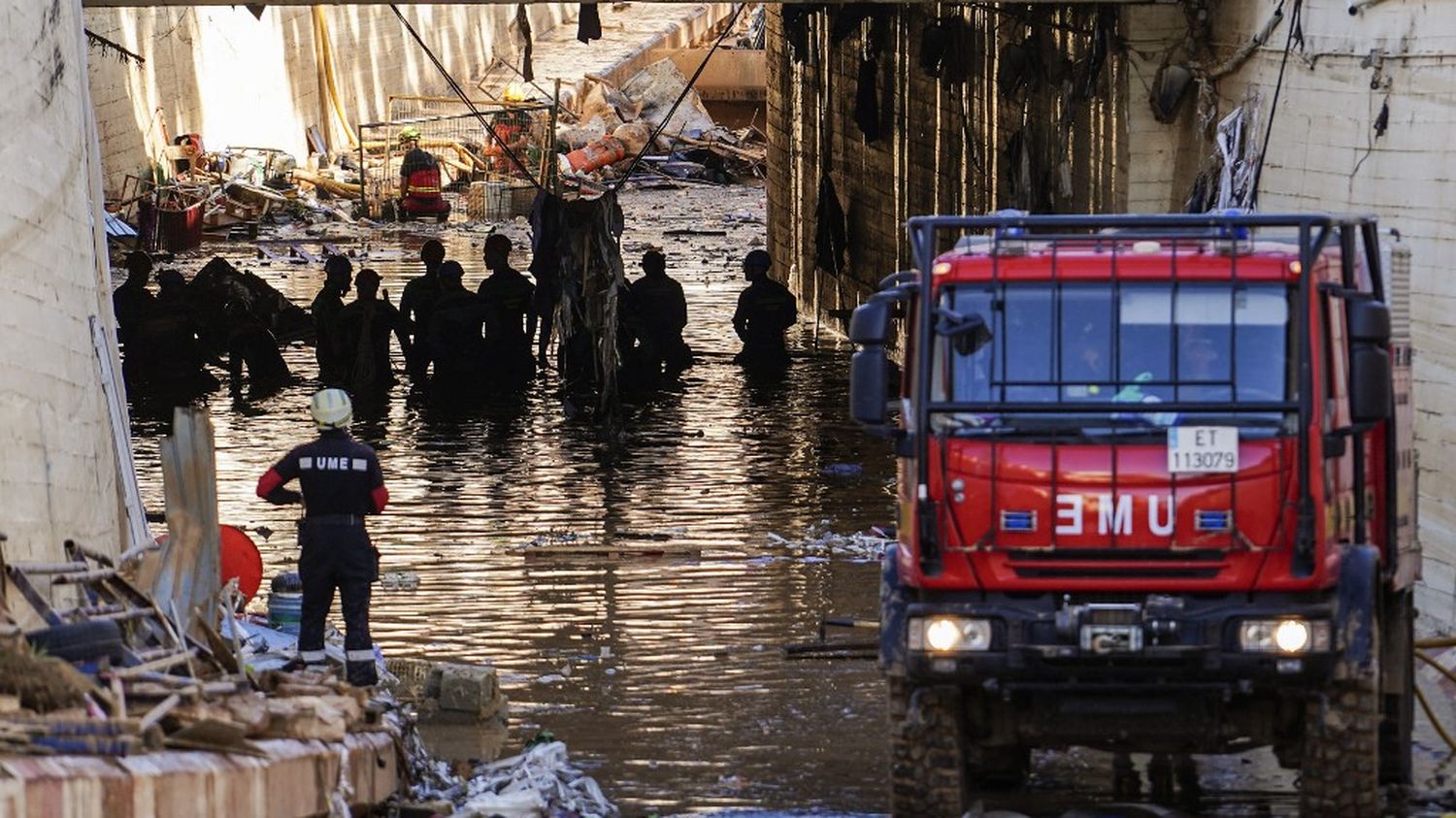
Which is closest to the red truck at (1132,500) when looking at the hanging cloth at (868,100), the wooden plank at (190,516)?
the wooden plank at (190,516)

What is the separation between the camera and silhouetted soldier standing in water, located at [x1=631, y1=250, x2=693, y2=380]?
22312 millimetres

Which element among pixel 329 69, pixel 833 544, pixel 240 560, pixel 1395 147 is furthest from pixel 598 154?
pixel 240 560

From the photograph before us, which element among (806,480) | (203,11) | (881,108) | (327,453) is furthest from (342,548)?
(203,11)

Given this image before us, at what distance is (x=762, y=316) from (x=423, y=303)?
3.16 metres

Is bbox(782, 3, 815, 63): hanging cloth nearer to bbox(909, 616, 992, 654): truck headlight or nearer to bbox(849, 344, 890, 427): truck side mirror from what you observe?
bbox(849, 344, 890, 427): truck side mirror

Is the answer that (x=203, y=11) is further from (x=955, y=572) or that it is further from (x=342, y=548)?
(x=955, y=572)

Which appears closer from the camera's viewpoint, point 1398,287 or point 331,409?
point 1398,287

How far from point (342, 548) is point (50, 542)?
1.26 m

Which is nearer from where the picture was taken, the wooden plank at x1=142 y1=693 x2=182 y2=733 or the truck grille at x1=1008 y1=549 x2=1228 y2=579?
the wooden plank at x1=142 y1=693 x2=182 y2=733

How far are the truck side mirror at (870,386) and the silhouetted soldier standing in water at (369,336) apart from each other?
14.7 m

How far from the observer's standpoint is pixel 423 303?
2266cm

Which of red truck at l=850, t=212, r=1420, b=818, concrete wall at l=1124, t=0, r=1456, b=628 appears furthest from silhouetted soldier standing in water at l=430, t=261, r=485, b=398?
red truck at l=850, t=212, r=1420, b=818

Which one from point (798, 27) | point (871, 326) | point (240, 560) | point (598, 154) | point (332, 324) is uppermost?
point (798, 27)

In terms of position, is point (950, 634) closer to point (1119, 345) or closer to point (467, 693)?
point (1119, 345)
